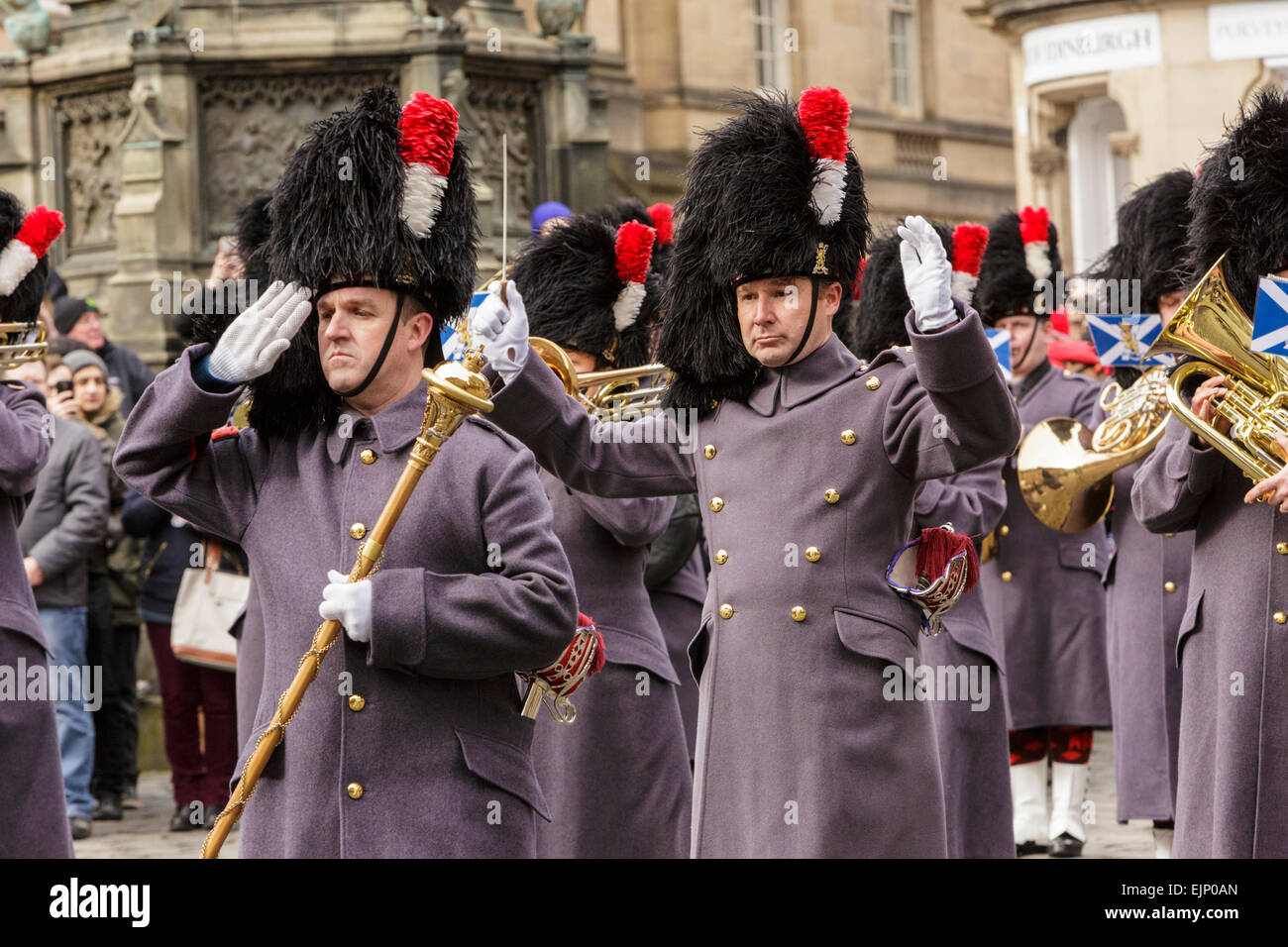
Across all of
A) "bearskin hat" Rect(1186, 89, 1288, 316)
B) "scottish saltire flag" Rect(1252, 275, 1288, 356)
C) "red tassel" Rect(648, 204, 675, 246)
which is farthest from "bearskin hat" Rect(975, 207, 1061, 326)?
"scottish saltire flag" Rect(1252, 275, 1288, 356)

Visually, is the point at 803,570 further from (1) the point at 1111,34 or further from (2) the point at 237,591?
(1) the point at 1111,34

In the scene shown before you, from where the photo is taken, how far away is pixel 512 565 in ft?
15.2

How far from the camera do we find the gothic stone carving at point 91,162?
12.4 metres

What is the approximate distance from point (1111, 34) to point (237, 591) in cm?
1457

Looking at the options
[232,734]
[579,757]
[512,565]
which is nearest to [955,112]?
[232,734]

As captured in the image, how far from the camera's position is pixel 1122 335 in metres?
7.96

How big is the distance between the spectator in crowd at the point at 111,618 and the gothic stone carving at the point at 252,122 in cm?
180

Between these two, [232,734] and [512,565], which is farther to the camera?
[232,734]

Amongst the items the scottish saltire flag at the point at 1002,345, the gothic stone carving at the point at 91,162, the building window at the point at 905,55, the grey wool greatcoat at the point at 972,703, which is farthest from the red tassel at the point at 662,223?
the building window at the point at 905,55

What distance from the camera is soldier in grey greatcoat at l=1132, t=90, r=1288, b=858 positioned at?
5715mm

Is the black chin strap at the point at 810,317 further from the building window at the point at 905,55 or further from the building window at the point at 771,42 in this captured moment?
the building window at the point at 905,55

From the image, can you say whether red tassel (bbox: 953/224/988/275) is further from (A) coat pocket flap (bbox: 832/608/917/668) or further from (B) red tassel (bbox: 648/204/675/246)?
(A) coat pocket flap (bbox: 832/608/917/668)

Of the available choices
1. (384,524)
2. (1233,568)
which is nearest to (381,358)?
(384,524)

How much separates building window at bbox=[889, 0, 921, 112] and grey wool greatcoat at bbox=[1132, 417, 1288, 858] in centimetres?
2389
